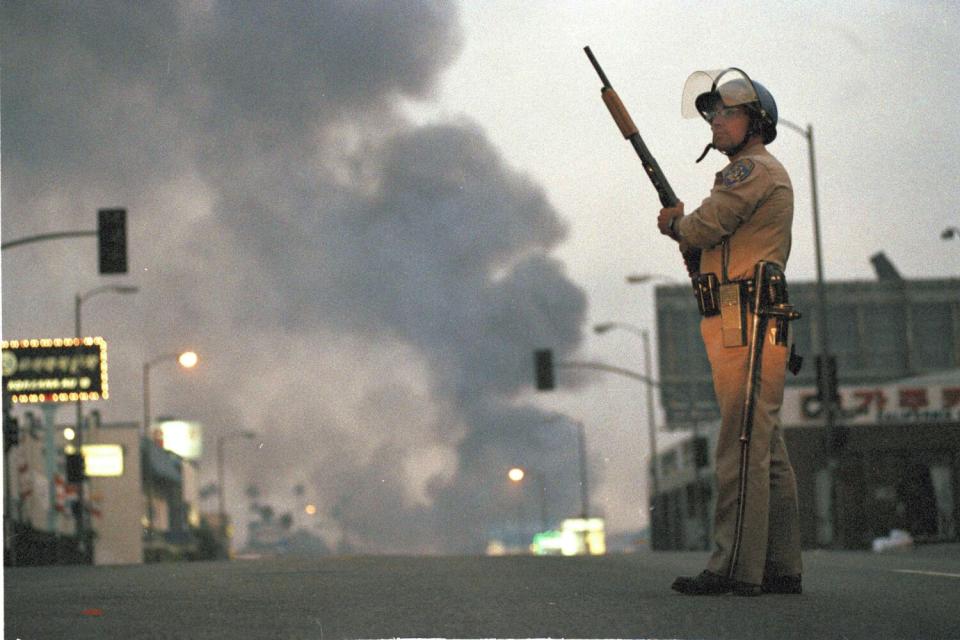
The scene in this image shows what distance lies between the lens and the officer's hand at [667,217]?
674 cm

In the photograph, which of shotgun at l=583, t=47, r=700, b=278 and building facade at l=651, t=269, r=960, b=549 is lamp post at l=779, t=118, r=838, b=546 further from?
shotgun at l=583, t=47, r=700, b=278

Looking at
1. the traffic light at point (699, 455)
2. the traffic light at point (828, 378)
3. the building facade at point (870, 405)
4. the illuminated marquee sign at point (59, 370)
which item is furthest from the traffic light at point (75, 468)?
the traffic light at point (828, 378)

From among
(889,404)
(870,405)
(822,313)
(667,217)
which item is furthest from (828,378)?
(667,217)

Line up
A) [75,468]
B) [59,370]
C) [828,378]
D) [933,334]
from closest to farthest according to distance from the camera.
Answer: [828,378] < [75,468] < [59,370] < [933,334]

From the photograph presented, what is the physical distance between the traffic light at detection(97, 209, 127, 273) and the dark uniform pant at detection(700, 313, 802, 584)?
2152 centimetres

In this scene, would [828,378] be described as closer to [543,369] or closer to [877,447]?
[543,369]

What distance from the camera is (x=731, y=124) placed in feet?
21.6

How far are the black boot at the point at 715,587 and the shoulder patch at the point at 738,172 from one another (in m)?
1.53

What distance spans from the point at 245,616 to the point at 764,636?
6.36 feet

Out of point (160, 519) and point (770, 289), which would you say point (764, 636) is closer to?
point (770, 289)

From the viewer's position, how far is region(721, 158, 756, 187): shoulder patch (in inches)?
255

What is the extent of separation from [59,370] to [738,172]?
53392 mm

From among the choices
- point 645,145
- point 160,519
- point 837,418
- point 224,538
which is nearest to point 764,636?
point 645,145

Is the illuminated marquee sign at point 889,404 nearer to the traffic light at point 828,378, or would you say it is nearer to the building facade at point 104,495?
the traffic light at point 828,378
